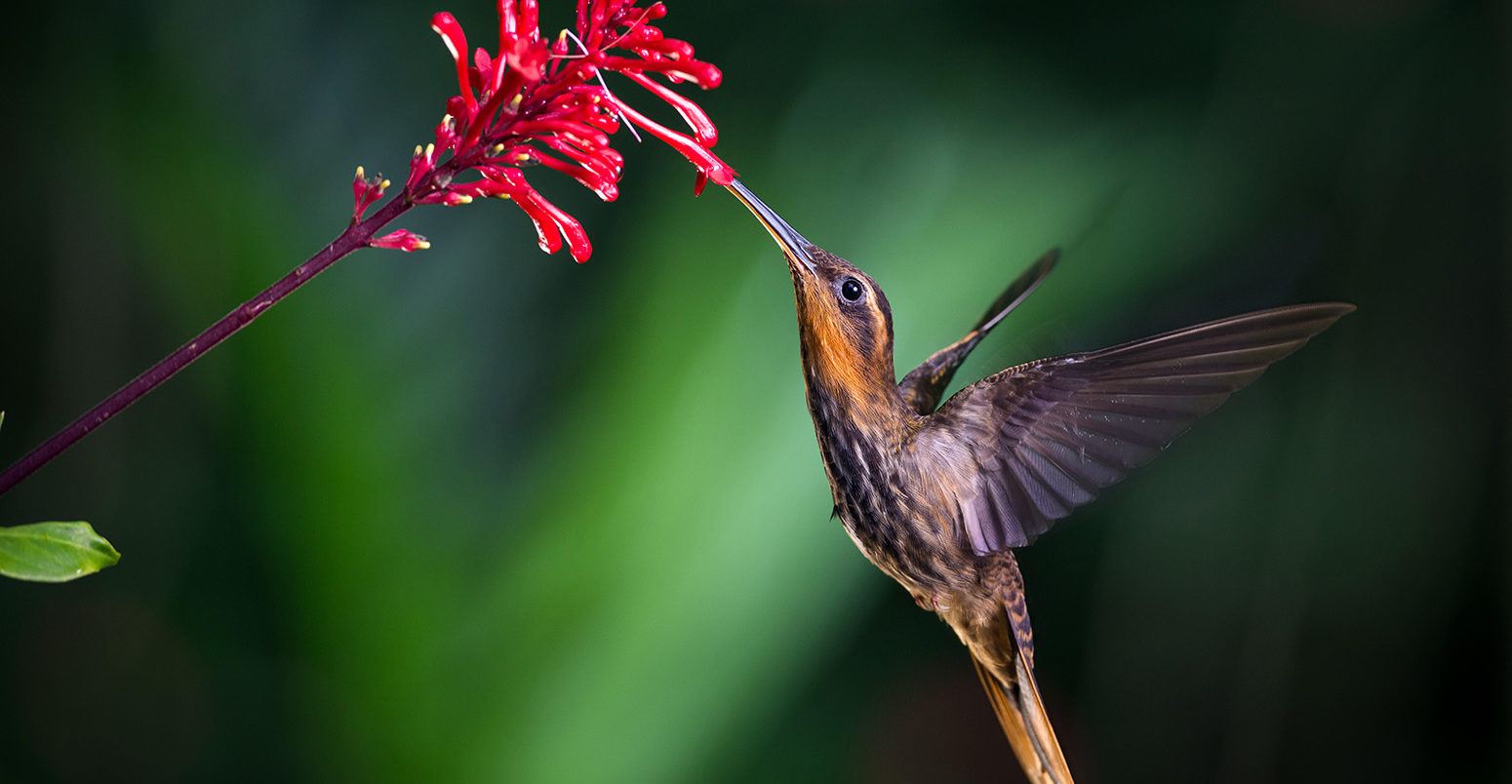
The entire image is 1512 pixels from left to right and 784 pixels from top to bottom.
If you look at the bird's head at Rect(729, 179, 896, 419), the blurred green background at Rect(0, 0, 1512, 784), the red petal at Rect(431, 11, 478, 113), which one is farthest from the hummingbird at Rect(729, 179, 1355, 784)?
the blurred green background at Rect(0, 0, 1512, 784)

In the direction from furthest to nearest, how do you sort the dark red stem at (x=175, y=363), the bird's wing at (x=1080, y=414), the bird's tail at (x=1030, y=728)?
the bird's tail at (x=1030, y=728) < the bird's wing at (x=1080, y=414) < the dark red stem at (x=175, y=363)

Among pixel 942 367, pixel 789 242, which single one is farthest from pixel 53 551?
Answer: pixel 942 367

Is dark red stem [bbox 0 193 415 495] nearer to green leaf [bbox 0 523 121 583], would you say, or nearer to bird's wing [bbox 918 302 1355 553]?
green leaf [bbox 0 523 121 583]

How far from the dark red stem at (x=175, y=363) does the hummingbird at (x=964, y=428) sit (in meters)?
0.31

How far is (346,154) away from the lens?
1543 millimetres

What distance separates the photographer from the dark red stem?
0.39m

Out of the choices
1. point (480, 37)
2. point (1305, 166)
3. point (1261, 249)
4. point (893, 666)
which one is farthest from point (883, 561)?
point (480, 37)

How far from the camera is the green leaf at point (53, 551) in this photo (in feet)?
1.39

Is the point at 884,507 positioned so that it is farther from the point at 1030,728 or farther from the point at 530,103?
the point at 530,103

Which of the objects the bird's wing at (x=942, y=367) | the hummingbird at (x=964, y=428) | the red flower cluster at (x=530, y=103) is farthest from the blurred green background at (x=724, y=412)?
the red flower cluster at (x=530, y=103)

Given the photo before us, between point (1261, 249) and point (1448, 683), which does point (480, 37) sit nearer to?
point (1261, 249)

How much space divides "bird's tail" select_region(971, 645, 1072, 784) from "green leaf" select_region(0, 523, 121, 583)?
68cm

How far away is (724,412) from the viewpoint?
4.25ft

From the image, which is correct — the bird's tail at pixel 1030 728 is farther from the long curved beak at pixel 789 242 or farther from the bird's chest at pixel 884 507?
the long curved beak at pixel 789 242
